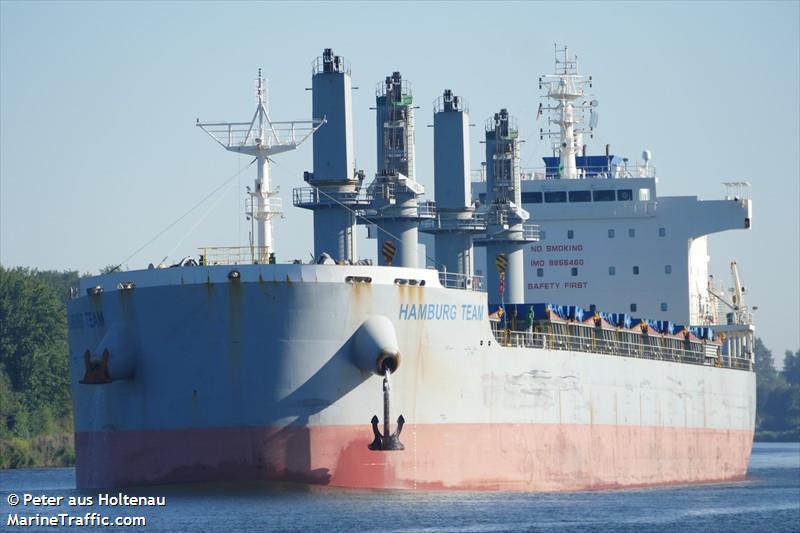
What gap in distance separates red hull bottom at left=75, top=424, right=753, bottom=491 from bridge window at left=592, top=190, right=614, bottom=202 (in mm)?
13832

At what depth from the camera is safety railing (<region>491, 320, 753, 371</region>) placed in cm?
4169

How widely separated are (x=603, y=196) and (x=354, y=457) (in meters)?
23.3

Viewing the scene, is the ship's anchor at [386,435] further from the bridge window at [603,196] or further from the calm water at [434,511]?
the bridge window at [603,196]

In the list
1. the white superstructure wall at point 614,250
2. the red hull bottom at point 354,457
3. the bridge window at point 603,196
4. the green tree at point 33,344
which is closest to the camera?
the red hull bottom at point 354,457

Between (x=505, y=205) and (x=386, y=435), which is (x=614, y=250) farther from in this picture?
(x=386, y=435)

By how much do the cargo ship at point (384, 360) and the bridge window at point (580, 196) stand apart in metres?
3.60

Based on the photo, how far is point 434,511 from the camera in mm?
32375

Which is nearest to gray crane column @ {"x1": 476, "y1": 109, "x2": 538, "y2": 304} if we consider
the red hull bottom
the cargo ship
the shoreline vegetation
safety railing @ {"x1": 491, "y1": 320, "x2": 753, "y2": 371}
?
the cargo ship

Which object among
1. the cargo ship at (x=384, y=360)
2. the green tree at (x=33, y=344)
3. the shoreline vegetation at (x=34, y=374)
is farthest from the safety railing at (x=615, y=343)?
the green tree at (x=33, y=344)

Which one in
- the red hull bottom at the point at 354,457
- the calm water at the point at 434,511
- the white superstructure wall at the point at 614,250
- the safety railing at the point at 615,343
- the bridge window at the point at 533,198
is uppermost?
the bridge window at the point at 533,198

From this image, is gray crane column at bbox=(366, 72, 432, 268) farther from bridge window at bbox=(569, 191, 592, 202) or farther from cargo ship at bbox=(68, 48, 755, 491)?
bridge window at bbox=(569, 191, 592, 202)

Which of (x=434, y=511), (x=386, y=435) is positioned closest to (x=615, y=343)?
(x=386, y=435)

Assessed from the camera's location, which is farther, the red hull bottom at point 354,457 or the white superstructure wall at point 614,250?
the white superstructure wall at point 614,250

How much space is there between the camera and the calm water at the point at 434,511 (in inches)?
1179
